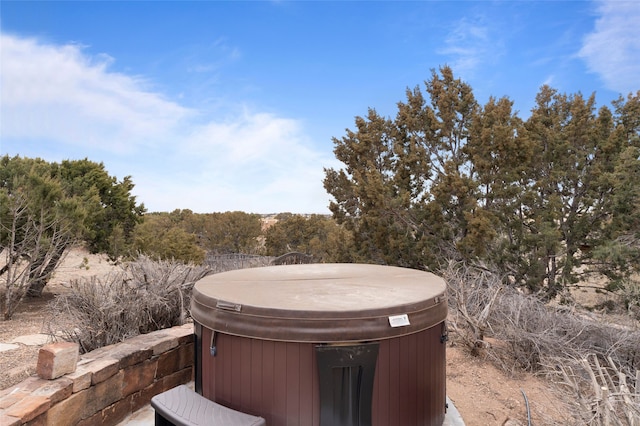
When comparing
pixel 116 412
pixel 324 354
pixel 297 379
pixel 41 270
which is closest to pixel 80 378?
pixel 116 412

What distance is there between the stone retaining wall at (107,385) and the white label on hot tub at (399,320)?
2.03 meters

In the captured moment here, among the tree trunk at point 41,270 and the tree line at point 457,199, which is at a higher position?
the tree line at point 457,199

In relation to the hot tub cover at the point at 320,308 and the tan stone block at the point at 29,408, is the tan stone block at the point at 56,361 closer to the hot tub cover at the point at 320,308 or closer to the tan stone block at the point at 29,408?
the tan stone block at the point at 29,408

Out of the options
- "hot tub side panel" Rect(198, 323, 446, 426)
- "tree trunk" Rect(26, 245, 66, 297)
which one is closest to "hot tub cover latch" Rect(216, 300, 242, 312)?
"hot tub side panel" Rect(198, 323, 446, 426)

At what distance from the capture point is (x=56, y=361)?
2.45 m

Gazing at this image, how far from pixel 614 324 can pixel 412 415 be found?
4.50m

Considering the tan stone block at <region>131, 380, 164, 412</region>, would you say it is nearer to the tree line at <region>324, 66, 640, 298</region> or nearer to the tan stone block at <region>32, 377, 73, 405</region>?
the tan stone block at <region>32, 377, 73, 405</region>

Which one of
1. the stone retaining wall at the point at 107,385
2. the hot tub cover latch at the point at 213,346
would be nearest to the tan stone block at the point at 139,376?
the stone retaining wall at the point at 107,385

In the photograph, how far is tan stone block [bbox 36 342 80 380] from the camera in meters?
2.45

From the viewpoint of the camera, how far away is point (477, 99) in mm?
10016

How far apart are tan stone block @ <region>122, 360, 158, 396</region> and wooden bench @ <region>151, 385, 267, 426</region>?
2.42ft

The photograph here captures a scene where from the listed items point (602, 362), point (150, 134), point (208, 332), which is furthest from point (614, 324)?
point (150, 134)

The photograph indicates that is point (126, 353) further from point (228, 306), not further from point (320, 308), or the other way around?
point (320, 308)

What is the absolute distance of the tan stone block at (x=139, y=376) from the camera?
9.75ft
